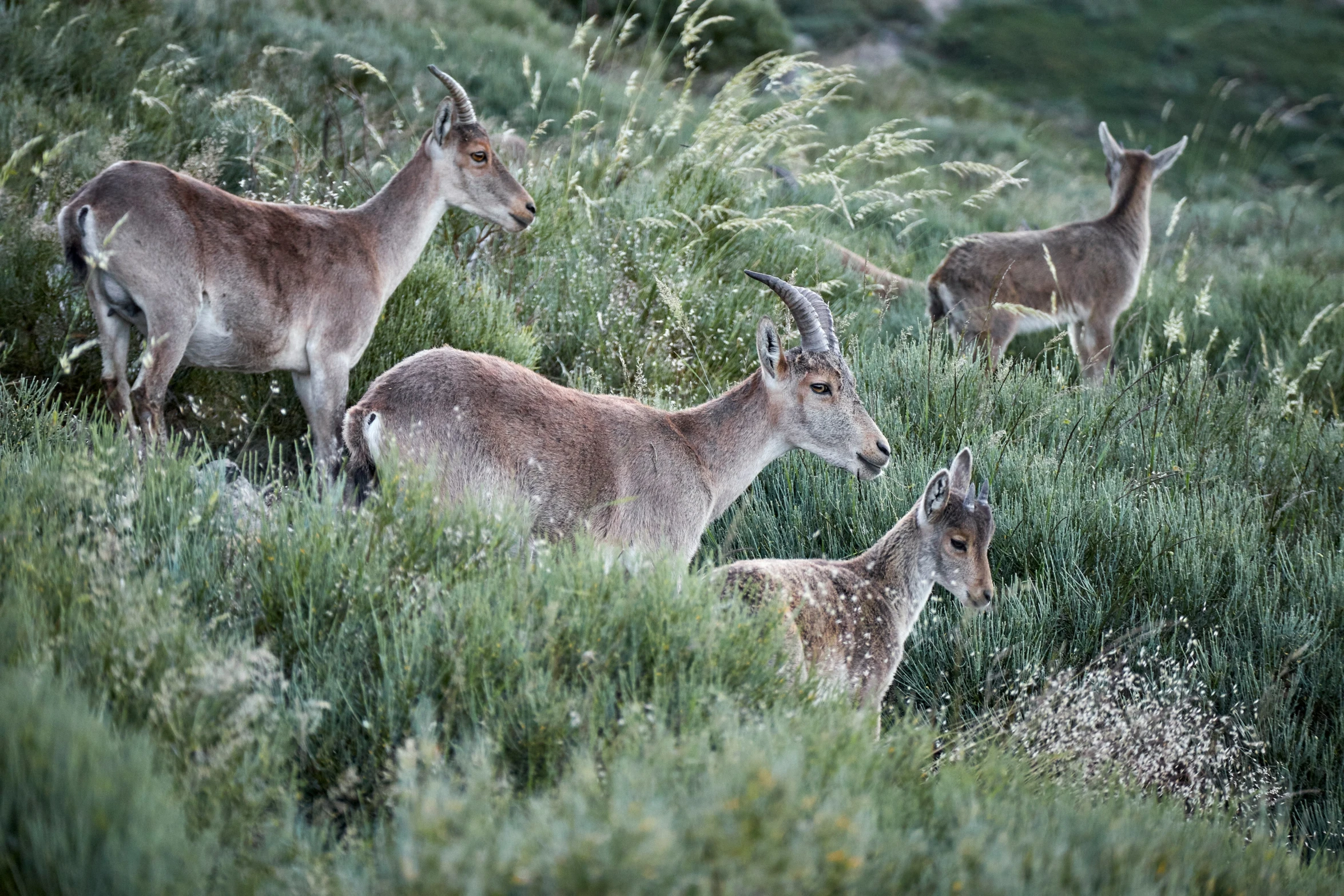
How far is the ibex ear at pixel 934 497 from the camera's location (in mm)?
4914

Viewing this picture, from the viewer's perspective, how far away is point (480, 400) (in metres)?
4.50

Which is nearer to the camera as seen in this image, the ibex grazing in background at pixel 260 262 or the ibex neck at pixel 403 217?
the ibex grazing in background at pixel 260 262

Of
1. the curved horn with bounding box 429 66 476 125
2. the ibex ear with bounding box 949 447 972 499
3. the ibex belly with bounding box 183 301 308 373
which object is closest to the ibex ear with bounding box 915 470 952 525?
the ibex ear with bounding box 949 447 972 499

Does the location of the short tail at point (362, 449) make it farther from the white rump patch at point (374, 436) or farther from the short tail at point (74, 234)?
the short tail at point (74, 234)

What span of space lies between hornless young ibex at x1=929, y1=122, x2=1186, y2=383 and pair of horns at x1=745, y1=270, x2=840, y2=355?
232 centimetres

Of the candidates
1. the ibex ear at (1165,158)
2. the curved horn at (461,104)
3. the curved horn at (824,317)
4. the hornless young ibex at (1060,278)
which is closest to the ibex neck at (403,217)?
the curved horn at (461,104)

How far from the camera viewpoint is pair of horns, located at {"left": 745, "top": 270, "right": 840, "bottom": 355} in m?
5.24

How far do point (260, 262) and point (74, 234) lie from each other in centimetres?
82

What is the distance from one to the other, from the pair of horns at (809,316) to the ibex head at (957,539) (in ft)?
2.80

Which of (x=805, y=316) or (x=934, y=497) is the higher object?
(x=805, y=316)

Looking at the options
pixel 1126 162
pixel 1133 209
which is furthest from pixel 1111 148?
pixel 1133 209

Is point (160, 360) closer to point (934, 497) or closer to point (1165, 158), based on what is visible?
point (934, 497)

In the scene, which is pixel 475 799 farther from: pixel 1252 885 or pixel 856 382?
pixel 856 382

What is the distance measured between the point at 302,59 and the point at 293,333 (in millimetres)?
6776
